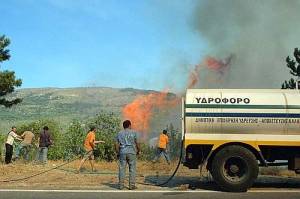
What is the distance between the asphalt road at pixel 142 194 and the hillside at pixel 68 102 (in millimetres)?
97477

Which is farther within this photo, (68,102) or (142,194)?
(68,102)

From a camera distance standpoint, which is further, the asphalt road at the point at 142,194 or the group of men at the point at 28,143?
the group of men at the point at 28,143

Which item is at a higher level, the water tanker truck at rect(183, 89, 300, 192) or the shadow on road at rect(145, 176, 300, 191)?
the water tanker truck at rect(183, 89, 300, 192)

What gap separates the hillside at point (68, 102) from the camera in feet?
396

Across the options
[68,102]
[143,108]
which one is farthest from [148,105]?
[68,102]

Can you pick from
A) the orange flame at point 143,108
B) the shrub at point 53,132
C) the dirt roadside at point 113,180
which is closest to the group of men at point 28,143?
the dirt roadside at point 113,180

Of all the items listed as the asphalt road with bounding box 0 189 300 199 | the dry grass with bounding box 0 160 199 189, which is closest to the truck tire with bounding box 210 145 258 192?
the asphalt road with bounding box 0 189 300 199

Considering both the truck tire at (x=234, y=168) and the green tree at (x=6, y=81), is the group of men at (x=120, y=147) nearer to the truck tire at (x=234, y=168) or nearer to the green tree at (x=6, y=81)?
the truck tire at (x=234, y=168)

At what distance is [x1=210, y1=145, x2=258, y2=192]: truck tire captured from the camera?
12.7 m

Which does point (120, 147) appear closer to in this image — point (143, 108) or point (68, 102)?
point (143, 108)

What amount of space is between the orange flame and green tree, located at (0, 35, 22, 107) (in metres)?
6.84

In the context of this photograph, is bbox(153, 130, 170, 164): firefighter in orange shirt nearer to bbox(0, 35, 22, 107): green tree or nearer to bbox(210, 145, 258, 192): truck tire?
bbox(210, 145, 258, 192): truck tire

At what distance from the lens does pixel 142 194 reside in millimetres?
12070

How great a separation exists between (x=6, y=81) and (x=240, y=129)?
22059 mm
